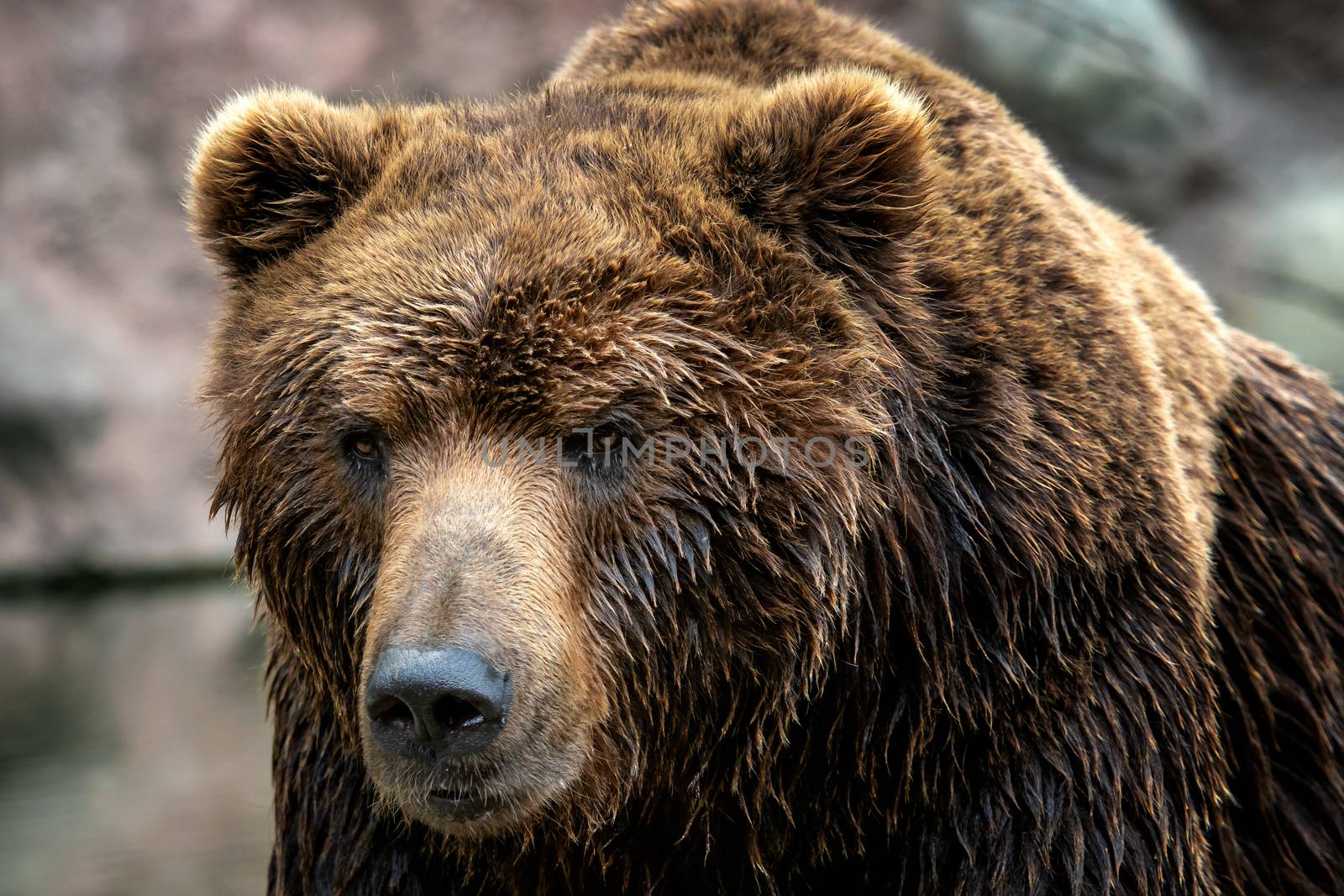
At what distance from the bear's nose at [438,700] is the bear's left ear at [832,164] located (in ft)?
4.04

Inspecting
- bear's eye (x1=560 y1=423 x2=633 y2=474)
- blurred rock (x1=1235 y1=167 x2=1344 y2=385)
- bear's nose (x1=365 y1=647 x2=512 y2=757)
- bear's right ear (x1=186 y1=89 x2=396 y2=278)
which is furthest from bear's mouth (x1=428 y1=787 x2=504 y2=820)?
blurred rock (x1=1235 y1=167 x2=1344 y2=385)

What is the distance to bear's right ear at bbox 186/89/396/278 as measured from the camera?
3.31 meters

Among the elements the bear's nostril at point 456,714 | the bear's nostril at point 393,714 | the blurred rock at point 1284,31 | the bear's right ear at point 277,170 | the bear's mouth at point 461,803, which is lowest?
the bear's mouth at point 461,803

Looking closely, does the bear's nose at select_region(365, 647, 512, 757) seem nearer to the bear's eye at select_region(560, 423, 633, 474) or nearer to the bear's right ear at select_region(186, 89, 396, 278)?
the bear's eye at select_region(560, 423, 633, 474)

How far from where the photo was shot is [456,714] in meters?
2.71

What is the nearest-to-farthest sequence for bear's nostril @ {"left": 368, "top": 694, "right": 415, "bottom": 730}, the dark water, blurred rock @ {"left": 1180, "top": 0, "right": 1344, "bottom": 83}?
bear's nostril @ {"left": 368, "top": 694, "right": 415, "bottom": 730} → the dark water → blurred rock @ {"left": 1180, "top": 0, "right": 1344, "bottom": 83}

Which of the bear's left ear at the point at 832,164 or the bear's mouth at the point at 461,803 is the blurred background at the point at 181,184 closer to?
the bear's mouth at the point at 461,803

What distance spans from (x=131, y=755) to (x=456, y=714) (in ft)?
19.9

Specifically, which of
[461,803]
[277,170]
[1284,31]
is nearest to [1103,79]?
[1284,31]

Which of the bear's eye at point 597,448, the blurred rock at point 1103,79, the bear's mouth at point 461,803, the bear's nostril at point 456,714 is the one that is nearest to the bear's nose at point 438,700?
the bear's nostril at point 456,714

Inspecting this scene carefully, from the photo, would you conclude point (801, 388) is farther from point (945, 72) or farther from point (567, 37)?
point (567, 37)

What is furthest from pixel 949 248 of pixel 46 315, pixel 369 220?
pixel 46 315

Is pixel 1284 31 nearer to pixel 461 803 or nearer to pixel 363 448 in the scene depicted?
pixel 363 448

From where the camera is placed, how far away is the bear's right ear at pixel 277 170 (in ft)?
10.9
